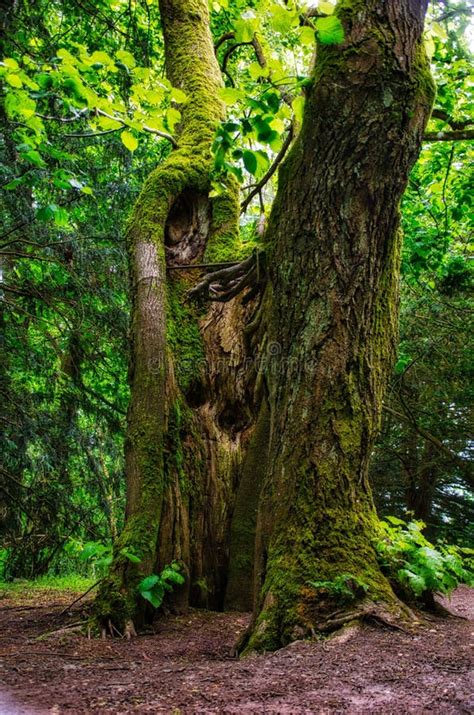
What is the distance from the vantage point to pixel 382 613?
2.95 meters

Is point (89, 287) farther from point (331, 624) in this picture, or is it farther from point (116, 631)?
point (331, 624)

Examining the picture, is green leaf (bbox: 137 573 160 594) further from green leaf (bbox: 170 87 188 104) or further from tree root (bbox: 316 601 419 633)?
green leaf (bbox: 170 87 188 104)

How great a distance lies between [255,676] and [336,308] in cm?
191

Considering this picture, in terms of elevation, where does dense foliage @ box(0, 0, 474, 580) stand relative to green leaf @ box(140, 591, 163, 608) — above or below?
above

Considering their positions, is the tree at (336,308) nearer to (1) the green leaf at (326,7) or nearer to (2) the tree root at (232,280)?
(1) the green leaf at (326,7)

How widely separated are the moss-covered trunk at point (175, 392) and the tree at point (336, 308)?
4.30ft

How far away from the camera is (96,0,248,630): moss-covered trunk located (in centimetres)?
439

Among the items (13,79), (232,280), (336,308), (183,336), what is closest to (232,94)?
(336,308)

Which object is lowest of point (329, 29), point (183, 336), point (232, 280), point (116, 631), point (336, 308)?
point (116, 631)

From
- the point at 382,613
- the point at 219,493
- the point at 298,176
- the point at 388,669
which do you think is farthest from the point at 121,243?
the point at 388,669

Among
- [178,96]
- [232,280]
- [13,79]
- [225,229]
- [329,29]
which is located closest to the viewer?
[329,29]

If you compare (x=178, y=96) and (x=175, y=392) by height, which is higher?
(x=178, y=96)

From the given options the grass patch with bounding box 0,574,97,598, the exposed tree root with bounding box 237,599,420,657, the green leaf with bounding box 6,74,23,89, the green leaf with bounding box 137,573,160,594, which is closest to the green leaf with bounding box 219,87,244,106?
the green leaf with bounding box 6,74,23,89

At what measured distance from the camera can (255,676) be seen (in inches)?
91.7
